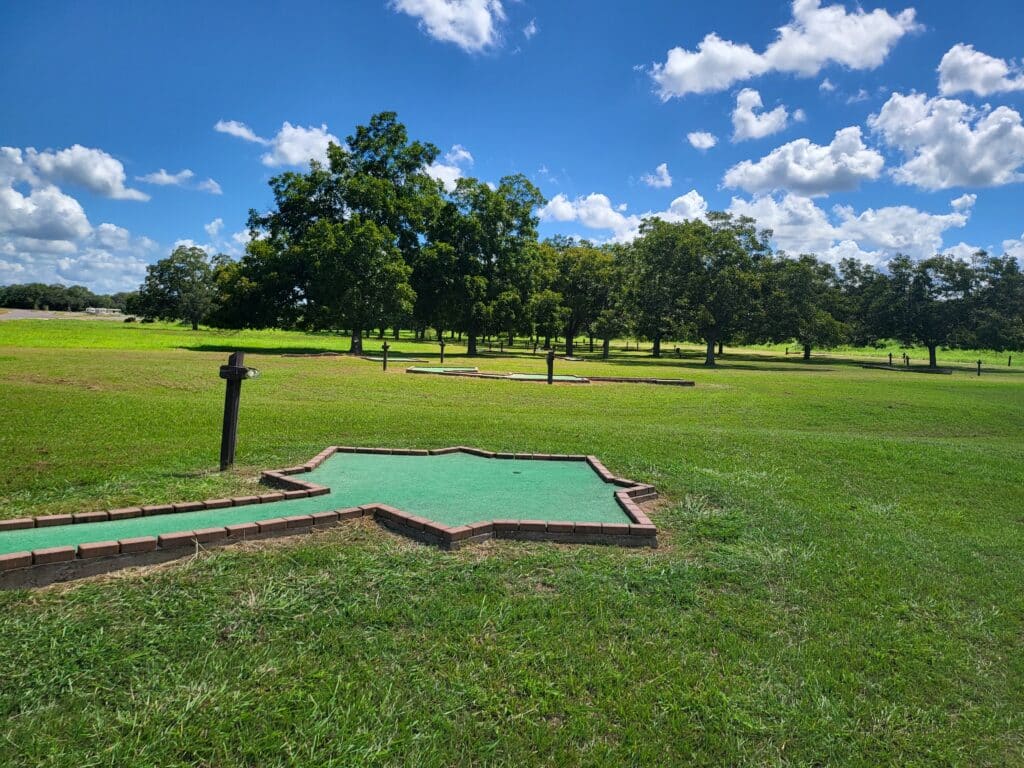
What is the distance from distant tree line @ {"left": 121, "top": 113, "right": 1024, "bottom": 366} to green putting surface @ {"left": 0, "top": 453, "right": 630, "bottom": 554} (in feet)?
83.1

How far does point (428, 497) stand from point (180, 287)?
7181cm

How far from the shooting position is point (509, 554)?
426cm

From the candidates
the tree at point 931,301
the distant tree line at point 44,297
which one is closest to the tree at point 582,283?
the tree at point 931,301

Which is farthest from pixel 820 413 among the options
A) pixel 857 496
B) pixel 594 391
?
pixel 857 496

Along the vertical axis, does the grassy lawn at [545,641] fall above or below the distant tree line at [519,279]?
below

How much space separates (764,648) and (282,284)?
110ft

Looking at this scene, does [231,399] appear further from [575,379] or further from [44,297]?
[44,297]

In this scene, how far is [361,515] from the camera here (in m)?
4.89

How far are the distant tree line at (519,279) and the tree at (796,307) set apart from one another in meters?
0.13

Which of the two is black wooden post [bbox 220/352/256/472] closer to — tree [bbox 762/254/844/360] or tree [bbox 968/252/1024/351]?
tree [bbox 762/254/844/360]

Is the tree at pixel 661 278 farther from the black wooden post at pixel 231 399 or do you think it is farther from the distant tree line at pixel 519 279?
the black wooden post at pixel 231 399

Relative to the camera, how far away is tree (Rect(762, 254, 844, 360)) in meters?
43.1

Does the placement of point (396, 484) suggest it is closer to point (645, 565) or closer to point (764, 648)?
point (645, 565)

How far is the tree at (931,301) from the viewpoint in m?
46.4
